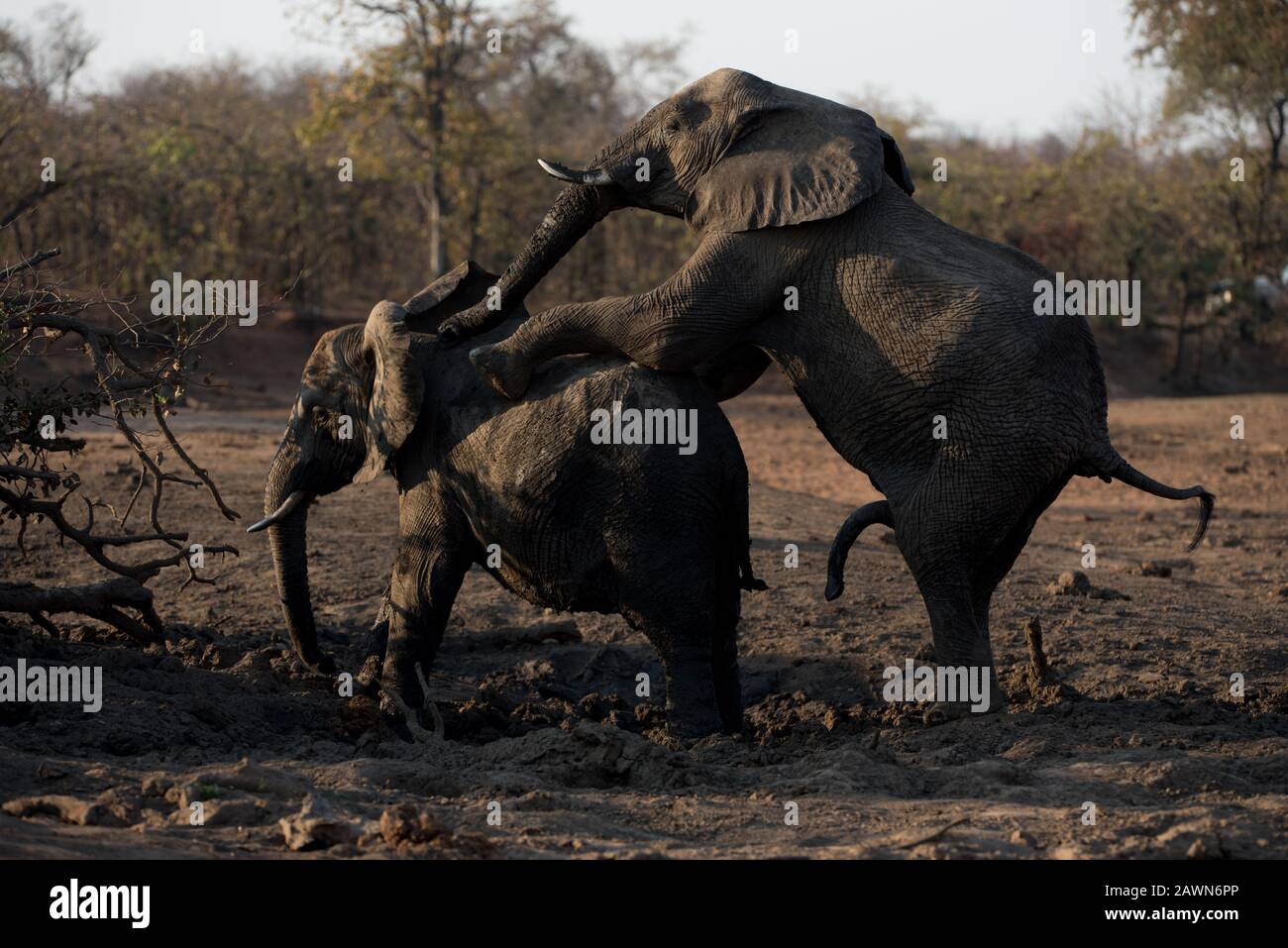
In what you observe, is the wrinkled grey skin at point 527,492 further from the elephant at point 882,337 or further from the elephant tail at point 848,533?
the elephant tail at point 848,533

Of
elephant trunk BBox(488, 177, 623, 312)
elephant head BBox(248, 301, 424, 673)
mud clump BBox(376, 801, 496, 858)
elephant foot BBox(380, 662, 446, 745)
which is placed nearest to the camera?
mud clump BBox(376, 801, 496, 858)

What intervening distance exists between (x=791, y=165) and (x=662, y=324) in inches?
34.6

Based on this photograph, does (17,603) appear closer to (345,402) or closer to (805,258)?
(345,402)

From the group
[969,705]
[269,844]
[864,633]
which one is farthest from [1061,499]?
[269,844]

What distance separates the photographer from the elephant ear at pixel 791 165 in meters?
6.89

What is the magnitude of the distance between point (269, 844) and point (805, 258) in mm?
3320

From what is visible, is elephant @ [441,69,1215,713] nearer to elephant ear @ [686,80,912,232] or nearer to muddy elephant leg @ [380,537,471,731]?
elephant ear @ [686,80,912,232]

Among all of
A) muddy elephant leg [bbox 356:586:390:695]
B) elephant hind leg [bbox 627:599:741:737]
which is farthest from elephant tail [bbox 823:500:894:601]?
muddy elephant leg [bbox 356:586:390:695]

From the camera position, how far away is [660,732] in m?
7.05

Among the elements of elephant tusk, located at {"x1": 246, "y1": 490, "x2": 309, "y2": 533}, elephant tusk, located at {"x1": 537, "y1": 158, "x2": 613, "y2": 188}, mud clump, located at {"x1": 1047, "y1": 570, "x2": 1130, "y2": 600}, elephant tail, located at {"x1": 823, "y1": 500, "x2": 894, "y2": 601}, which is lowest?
mud clump, located at {"x1": 1047, "y1": 570, "x2": 1130, "y2": 600}

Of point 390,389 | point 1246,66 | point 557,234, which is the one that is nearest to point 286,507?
point 390,389

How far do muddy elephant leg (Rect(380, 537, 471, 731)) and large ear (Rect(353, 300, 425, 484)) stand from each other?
17.4 inches

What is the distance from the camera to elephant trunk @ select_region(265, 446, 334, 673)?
784cm

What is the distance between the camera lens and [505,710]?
746cm
